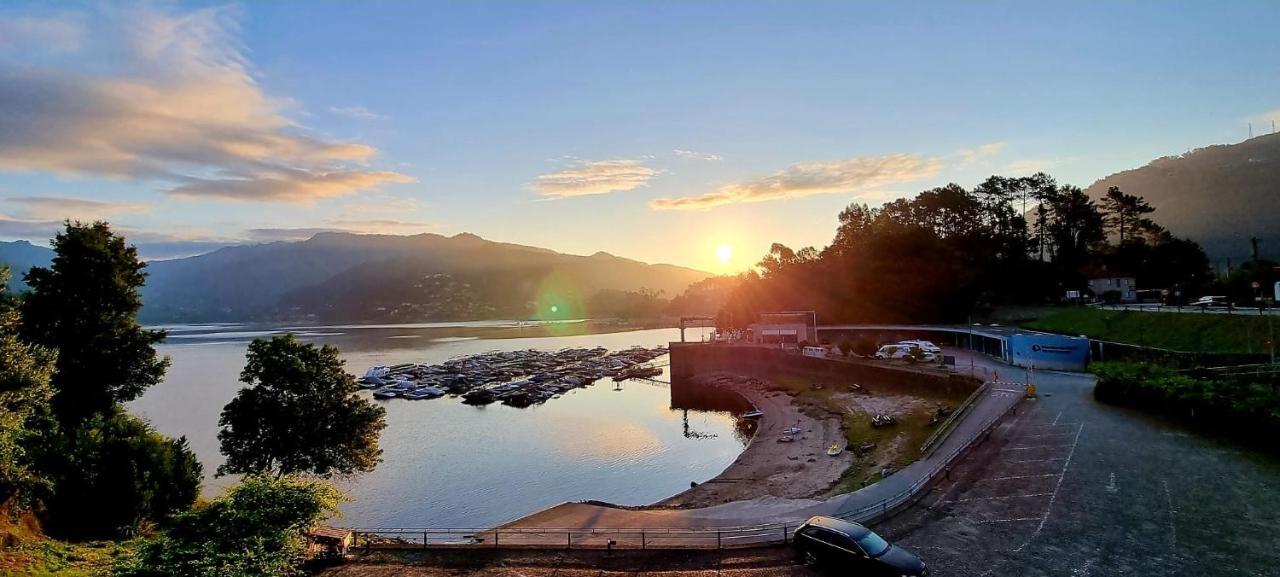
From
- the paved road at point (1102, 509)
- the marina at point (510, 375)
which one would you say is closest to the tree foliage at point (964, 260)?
the marina at point (510, 375)

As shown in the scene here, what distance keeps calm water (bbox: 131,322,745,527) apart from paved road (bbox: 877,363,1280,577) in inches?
749

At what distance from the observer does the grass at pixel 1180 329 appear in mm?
38594

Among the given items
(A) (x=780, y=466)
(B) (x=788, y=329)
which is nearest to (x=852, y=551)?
(A) (x=780, y=466)

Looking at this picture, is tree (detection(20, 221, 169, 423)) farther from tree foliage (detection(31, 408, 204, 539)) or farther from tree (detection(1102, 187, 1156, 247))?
tree (detection(1102, 187, 1156, 247))

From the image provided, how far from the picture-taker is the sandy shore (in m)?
32.2

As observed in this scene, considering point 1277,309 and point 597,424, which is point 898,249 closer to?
point 1277,309

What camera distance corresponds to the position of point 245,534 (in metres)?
16.7

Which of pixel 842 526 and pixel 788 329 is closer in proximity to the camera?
pixel 842 526

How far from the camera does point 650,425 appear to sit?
57.1 m

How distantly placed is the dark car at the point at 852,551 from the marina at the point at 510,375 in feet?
179

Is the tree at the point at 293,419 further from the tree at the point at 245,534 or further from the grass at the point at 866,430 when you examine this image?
the grass at the point at 866,430

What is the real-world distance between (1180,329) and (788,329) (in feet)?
130

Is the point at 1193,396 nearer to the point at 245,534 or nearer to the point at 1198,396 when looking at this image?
the point at 1198,396

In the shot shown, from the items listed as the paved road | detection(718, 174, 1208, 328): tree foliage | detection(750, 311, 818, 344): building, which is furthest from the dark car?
detection(718, 174, 1208, 328): tree foliage
